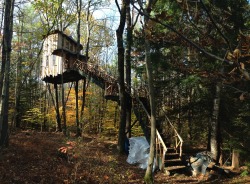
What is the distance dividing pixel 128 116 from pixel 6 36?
844cm

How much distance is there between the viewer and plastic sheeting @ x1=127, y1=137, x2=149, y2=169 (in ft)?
38.8

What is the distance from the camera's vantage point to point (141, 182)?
352 inches

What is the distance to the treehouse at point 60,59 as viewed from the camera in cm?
1681

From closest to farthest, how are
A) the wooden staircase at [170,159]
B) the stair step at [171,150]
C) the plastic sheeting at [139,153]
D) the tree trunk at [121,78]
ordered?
the wooden staircase at [170,159], the stair step at [171,150], the plastic sheeting at [139,153], the tree trunk at [121,78]

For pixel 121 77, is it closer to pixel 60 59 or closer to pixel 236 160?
pixel 60 59

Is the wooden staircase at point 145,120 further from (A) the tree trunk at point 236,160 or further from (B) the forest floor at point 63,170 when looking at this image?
(A) the tree trunk at point 236,160

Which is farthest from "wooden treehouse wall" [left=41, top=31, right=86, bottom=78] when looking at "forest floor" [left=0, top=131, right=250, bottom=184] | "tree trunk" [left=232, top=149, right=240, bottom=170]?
"tree trunk" [left=232, top=149, right=240, bottom=170]

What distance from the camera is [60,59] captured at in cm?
1708

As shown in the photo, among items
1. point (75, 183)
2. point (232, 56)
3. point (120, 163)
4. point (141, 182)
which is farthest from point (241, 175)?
point (232, 56)

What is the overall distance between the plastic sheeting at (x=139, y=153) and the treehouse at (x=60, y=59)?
609 centimetres

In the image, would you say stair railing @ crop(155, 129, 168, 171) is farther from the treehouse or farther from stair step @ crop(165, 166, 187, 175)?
the treehouse

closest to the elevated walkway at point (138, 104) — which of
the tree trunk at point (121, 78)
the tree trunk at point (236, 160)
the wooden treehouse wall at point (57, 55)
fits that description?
the wooden treehouse wall at point (57, 55)

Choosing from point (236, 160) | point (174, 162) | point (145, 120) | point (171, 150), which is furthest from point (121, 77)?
point (236, 160)

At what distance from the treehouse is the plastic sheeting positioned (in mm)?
6091
